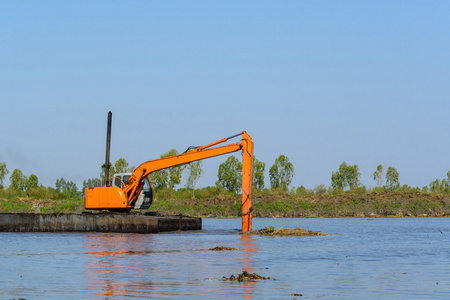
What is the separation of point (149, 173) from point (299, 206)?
1737 inches

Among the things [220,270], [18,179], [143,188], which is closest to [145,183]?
[143,188]

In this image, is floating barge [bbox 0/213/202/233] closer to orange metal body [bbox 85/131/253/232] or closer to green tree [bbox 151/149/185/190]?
orange metal body [bbox 85/131/253/232]

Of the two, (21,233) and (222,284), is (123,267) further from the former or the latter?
(21,233)

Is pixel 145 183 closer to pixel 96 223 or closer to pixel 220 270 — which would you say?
pixel 96 223

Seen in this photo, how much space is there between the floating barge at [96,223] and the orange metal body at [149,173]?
43.2 inches

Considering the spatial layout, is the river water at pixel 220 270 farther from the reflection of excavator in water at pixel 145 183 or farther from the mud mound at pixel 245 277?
the reflection of excavator in water at pixel 145 183

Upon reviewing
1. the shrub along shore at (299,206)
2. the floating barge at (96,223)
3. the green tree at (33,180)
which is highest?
the green tree at (33,180)

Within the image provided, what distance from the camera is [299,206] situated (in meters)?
83.8

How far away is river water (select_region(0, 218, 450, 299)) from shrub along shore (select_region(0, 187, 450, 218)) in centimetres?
5086

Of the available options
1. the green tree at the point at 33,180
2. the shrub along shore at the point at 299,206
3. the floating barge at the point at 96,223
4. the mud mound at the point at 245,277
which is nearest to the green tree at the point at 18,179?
the green tree at the point at 33,180

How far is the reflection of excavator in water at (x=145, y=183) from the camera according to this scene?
40375mm

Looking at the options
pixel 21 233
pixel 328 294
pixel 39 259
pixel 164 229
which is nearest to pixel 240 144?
pixel 164 229

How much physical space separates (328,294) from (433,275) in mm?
5424

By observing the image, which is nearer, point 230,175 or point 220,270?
point 220,270
